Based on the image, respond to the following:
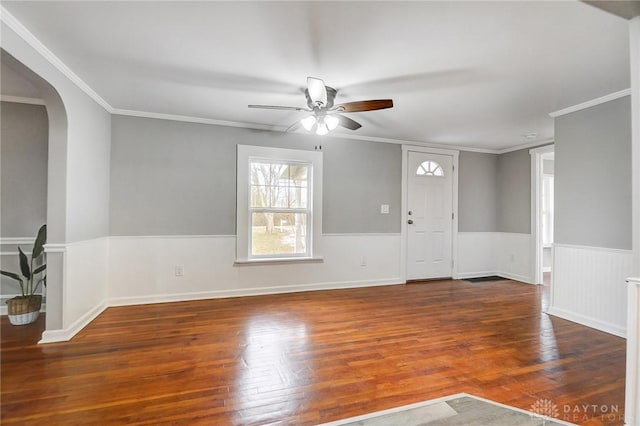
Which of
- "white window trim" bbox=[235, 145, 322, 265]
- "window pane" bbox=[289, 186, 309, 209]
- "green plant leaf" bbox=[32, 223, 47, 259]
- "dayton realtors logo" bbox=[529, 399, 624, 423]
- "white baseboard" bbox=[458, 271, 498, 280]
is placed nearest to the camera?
"dayton realtors logo" bbox=[529, 399, 624, 423]

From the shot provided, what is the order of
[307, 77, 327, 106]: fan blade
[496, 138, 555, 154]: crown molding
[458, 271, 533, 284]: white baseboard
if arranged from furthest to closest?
[458, 271, 533, 284]: white baseboard, [496, 138, 555, 154]: crown molding, [307, 77, 327, 106]: fan blade

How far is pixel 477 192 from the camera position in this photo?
5.34 metres

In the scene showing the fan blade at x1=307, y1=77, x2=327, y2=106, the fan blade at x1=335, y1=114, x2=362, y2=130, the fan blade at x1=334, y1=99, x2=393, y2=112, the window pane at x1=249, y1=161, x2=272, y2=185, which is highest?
the fan blade at x1=307, y1=77, x2=327, y2=106

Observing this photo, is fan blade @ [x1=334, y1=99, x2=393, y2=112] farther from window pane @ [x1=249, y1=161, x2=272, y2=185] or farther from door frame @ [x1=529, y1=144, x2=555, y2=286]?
door frame @ [x1=529, y1=144, x2=555, y2=286]

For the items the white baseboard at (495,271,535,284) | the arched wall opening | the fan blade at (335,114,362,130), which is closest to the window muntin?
the fan blade at (335,114,362,130)

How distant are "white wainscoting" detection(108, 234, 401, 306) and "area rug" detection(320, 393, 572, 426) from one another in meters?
2.64

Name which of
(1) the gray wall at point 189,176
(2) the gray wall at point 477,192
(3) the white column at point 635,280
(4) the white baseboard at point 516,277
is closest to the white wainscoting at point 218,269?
(1) the gray wall at point 189,176

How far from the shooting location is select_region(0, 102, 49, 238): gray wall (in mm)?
3111

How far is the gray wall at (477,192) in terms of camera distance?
525 cm

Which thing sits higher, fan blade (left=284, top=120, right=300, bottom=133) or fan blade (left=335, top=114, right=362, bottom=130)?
fan blade (left=284, top=120, right=300, bottom=133)

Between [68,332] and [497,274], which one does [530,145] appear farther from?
[68,332]

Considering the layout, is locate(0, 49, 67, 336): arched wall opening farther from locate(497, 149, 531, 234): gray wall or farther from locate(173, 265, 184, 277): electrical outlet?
locate(497, 149, 531, 234): gray wall

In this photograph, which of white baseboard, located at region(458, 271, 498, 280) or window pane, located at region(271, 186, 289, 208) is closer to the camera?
window pane, located at region(271, 186, 289, 208)

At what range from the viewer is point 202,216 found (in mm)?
3818
